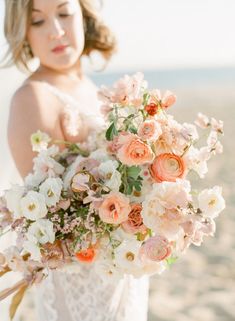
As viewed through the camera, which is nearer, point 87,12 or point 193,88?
point 87,12

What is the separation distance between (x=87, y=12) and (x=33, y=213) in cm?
138

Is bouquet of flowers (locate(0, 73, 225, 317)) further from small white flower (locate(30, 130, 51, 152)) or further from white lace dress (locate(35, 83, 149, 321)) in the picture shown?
white lace dress (locate(35, 83, 149, 321))

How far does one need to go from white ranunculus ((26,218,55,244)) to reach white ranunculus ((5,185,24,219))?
0.07 m

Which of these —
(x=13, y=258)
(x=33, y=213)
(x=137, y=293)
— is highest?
(x=33, y=213)

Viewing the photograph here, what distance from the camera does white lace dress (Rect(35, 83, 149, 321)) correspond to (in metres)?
2.79

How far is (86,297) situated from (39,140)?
68cm

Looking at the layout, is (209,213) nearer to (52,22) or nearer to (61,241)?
(61,241)

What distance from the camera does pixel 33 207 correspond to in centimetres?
243

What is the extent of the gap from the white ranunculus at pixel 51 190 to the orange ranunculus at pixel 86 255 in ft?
0.69

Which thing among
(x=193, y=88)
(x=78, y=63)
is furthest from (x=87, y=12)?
(x=193, y=88)

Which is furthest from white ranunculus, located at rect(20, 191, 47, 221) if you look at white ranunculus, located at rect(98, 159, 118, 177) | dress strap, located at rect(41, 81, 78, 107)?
dress strap, located at rect(41, 81, 78, 107)

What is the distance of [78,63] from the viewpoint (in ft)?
11.4

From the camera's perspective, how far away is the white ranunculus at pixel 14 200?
2465 mm

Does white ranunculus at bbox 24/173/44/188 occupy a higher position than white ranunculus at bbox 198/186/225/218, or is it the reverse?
white ranunculus at bbox 24/173/44/188
